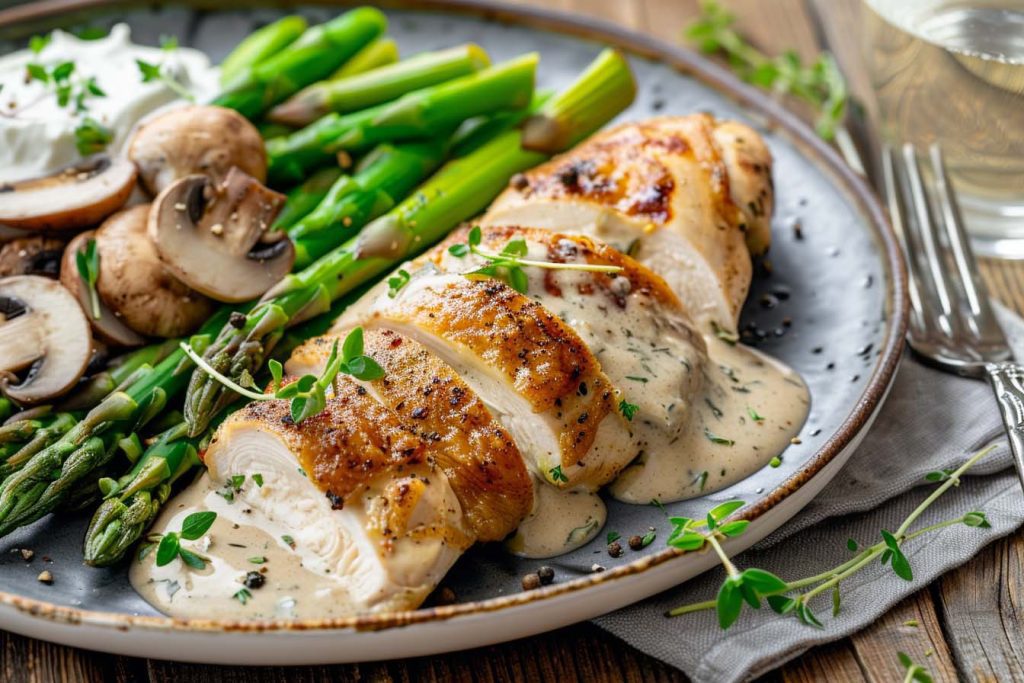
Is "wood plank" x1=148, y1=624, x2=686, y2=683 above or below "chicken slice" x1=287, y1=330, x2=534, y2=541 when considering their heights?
below

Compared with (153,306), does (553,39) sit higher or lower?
higher

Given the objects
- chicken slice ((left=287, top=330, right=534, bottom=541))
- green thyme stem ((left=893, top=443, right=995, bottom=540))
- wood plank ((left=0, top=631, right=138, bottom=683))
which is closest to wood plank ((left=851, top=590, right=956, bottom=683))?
green thyme stem ((left=893, top=443, right=995, bottom=540))

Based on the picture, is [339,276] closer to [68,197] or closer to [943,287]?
[68,197]

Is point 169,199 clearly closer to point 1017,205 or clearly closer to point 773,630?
point 773,630

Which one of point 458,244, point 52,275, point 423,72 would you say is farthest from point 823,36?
point 52,275

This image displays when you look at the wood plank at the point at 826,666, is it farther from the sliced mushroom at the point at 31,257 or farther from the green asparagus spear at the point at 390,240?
the sliced mushroom at the point at 31,257

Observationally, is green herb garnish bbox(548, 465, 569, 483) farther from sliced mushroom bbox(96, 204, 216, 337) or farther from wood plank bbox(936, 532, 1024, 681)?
sliced mushroom bbox(96, 204, 216, 337)

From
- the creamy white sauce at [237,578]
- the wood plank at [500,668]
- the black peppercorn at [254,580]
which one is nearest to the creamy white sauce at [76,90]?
the creamy white sauce at [237,578]
